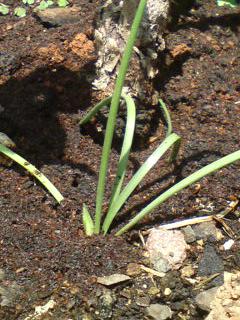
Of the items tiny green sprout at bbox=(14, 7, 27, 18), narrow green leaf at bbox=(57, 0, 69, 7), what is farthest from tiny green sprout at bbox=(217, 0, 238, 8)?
tiny green sprout at bbox=(14, 7, 27, 18)

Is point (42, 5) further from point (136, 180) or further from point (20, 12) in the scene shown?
point (136, 180)

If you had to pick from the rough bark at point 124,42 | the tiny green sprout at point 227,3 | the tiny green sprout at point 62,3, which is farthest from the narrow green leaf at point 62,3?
the tiny green sprout at point 227,3

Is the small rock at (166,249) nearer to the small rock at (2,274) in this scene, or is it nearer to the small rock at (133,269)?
the small rock at (133,269)

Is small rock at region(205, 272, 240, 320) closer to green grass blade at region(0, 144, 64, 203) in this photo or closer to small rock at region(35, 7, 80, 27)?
green grass blade at region(0, 144, 64, 203)

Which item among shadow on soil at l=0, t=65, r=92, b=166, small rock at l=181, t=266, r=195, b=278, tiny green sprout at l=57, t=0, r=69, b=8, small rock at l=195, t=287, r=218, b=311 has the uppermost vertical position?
tiny green sprout at l=57, t=0, r=69, b=8

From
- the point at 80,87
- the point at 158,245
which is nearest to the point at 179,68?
the point at 80,87

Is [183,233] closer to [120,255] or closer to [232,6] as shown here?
[120,255]

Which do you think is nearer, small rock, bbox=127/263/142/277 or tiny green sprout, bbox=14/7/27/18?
small rock, bbox=127/263/142/277
